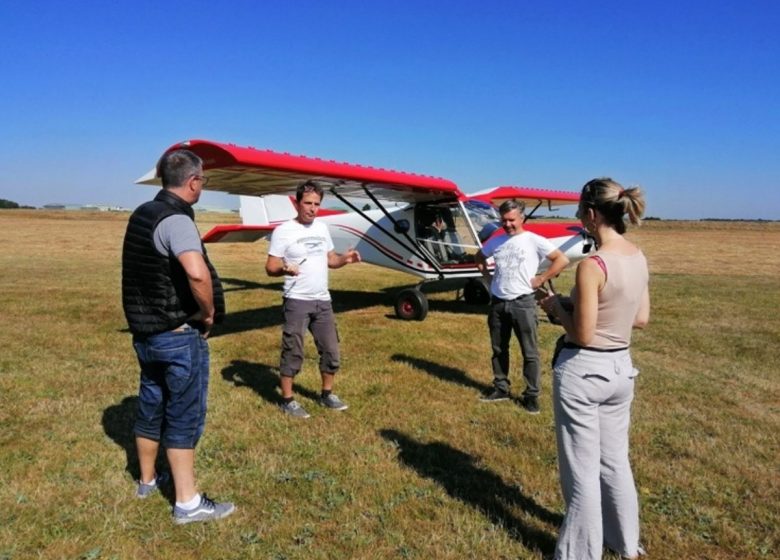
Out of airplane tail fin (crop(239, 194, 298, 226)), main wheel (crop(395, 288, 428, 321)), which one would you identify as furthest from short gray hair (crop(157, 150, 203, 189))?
airplane tail fin (crop(239, 194, 298, 226))

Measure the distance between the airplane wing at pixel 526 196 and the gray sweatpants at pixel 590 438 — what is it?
9.94 metres

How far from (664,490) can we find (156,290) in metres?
3.41

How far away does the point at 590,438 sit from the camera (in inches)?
91.0

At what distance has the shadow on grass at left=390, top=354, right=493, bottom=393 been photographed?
5.52 meters

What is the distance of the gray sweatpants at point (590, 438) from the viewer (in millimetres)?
2301

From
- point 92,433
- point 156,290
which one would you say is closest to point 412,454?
point 156,290

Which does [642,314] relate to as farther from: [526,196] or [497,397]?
[526,196]

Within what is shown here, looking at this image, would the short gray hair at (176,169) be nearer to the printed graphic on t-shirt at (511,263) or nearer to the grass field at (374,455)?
the grass field at (374,455)

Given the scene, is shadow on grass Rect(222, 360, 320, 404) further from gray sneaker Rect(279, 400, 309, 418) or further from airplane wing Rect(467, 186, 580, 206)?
airplane wing Rect(467, 186, 580, 206)

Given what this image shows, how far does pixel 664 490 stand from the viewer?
3418 millimetres

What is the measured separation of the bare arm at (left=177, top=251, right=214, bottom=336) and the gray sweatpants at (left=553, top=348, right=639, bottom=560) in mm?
1782

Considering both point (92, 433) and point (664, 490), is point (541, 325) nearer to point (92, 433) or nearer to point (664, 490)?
point (664, 490)

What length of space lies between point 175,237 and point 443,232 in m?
7.87

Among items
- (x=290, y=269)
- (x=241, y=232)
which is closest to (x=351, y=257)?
(x=290, y=269)
